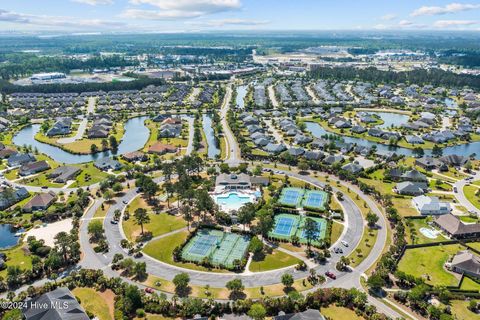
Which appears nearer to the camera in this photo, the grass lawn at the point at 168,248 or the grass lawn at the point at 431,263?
the grass lawn at the point at 431,263

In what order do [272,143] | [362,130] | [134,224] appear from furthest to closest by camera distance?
[362,130] < [272,143] < [134,224]

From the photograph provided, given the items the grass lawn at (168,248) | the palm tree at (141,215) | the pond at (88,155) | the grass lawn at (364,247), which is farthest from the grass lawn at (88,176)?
the grass lawn at (364,247)

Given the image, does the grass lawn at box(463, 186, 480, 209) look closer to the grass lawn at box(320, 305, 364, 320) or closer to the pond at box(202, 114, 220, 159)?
the grass lawn at box(320, 305, 364, 320)

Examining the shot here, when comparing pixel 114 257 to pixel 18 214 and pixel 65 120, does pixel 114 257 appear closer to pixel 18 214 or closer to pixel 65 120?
pixel 18 214

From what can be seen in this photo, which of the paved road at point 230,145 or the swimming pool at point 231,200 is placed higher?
the paved road at point 230,145

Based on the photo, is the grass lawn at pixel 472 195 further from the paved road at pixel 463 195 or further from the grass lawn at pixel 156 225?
the grass lawn at pixel 156 225

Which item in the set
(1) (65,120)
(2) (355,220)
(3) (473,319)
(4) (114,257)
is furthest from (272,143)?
(1) (65,120)
